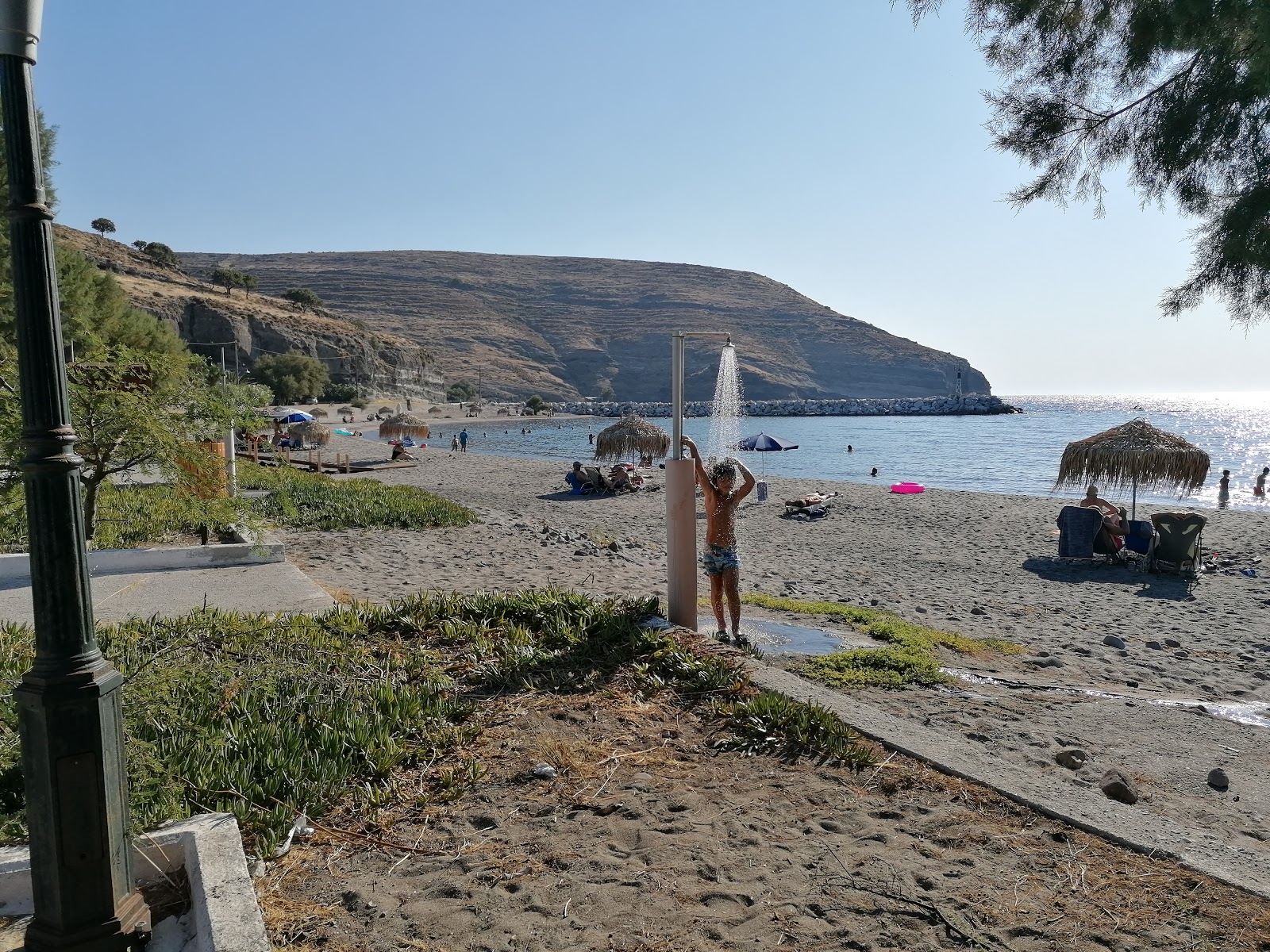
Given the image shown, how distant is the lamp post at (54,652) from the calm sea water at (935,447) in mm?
27429

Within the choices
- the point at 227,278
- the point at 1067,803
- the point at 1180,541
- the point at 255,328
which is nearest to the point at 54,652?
the point at 1067,803

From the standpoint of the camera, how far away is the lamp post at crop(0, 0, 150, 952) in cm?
188

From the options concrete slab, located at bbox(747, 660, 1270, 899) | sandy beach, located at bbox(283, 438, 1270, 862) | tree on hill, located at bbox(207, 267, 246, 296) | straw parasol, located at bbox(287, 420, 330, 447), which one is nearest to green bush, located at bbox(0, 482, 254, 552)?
sandy beach, located at bbox(283, 438, 1270, 862)

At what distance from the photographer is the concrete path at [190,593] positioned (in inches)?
257

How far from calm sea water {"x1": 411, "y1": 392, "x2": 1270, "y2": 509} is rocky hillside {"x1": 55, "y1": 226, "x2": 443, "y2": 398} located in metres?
14.1

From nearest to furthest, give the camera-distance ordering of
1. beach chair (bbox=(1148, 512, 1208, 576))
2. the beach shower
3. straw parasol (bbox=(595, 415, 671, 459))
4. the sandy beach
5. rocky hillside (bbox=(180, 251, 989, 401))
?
the sandy beach → the beach shower → beach chair (bbox=(1148, 512, 1208, 576)) → straw parasol (bbox=(595, 415, 671, 459)) → rocky hillside (bbox=(180, 251, 989, 401))

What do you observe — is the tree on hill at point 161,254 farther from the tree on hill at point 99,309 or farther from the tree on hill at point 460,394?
the tree on hill at point 99,309

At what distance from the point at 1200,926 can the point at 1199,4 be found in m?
3.14

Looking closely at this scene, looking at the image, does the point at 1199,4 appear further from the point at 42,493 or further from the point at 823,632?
the point at 823,632

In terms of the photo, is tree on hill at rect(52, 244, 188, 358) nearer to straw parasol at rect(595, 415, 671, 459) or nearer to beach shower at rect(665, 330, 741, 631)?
straw parasol at rect(595, 415, 671, 459)

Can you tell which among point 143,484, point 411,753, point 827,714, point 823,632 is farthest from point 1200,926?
point 143,484

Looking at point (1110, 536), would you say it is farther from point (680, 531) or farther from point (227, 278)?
point (227, 278)

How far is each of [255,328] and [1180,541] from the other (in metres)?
82.7

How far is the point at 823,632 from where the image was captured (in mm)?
7535
